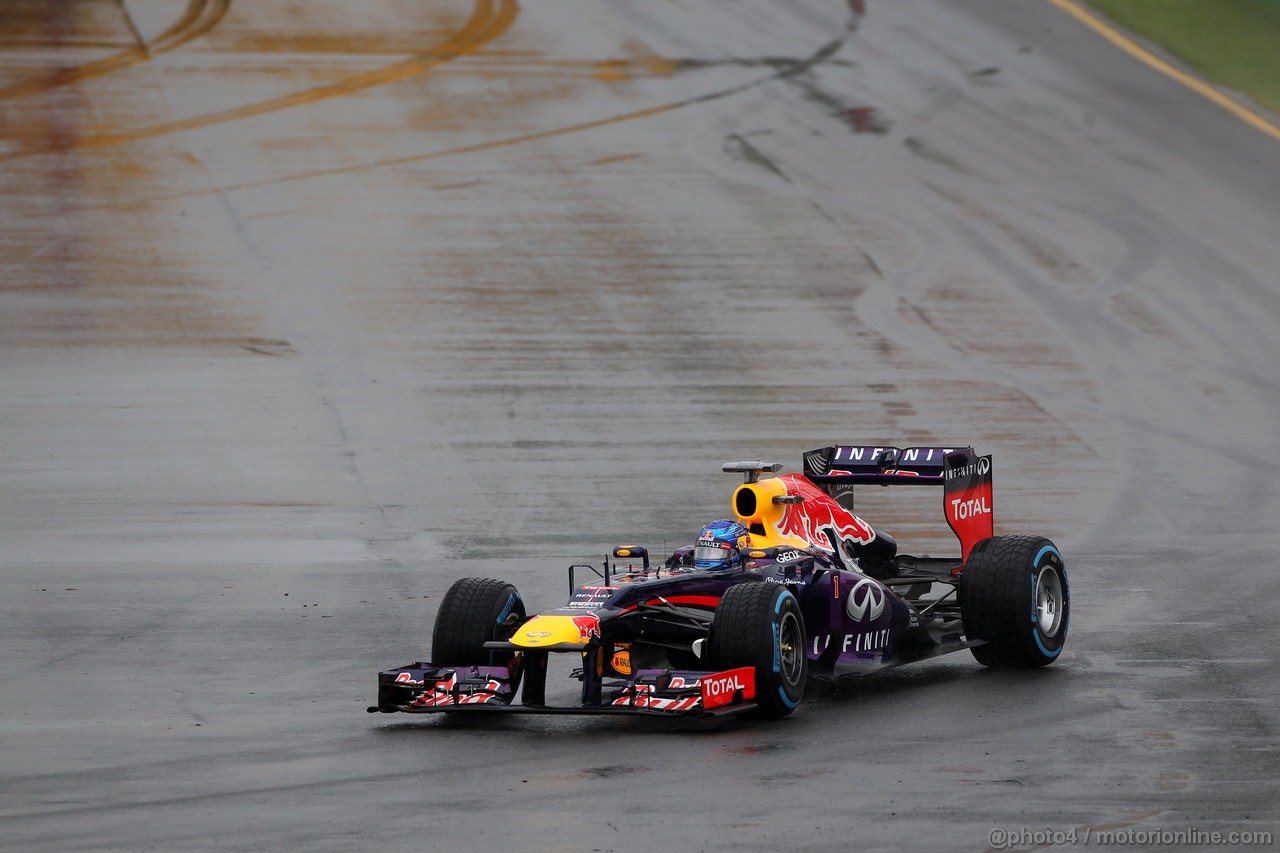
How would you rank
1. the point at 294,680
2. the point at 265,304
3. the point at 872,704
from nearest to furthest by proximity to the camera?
the point at 872,704, the point at 294,680, the point at 265,304

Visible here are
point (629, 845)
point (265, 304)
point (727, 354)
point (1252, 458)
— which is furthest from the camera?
point (265, 304)

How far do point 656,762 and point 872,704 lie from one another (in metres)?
2.33

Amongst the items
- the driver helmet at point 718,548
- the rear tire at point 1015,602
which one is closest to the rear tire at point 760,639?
the driver helmet at point 718,548

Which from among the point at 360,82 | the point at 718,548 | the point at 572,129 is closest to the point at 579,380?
the point at 572,129

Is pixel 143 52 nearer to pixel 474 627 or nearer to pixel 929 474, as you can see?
pixel 929 474

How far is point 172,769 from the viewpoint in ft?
36.0

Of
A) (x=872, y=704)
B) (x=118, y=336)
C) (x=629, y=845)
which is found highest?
(x=629, y=845)

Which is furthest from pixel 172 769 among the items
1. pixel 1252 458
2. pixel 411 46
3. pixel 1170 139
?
pixel 411 46

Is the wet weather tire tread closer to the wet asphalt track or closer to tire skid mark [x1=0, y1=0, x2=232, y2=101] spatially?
the wet asphalt track

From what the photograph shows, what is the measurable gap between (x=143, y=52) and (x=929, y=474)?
1126 inches

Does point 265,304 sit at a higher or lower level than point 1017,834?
lower

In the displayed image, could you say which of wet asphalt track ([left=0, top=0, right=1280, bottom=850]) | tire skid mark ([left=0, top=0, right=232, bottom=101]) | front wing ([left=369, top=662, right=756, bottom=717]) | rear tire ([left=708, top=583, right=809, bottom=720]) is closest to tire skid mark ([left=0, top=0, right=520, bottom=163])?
wet asphalt track ([left=0, top=0, right=1280, bottom=850])

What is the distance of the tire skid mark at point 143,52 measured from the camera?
37625mm

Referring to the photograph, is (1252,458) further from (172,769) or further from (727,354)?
(172,769)
